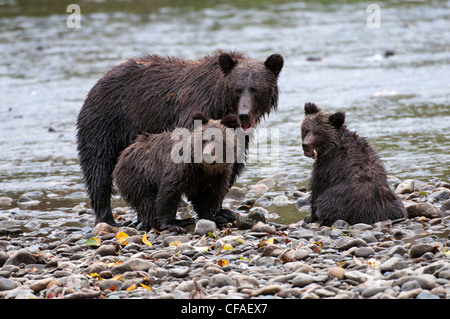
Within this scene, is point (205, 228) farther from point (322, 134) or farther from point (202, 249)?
point (322, 134)

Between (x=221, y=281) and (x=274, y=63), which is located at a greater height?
(x=274, y=63)

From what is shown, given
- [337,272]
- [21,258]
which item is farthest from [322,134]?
[21,258]

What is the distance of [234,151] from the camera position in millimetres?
7191

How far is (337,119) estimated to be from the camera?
7336 mm

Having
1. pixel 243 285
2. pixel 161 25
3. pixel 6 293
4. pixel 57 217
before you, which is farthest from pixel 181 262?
pixel 161 25

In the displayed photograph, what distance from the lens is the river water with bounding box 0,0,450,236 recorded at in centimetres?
970

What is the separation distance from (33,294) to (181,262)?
1.18 metres

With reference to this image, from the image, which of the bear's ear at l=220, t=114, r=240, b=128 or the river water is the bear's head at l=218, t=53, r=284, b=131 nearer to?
the bear's ear at l=220, t=114, r=240, b=128

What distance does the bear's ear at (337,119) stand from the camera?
7.31 metres

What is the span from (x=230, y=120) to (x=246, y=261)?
160 centimetres

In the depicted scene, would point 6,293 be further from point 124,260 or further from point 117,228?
point 117,228

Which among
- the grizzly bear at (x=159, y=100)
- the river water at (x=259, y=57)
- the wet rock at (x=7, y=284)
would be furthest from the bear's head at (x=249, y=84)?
the wet rock at (x=7, y=284)

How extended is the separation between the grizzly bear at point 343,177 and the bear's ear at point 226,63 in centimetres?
86

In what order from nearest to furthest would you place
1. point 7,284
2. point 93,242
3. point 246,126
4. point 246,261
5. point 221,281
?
point 221,281 < point 7,284 < point 246,261 < point 93,242 < point 246,126
